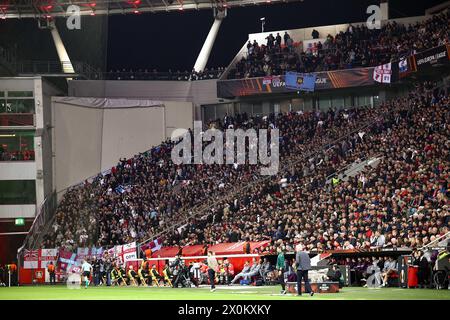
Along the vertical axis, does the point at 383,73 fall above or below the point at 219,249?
above

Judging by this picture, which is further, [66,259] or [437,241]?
[66,259]

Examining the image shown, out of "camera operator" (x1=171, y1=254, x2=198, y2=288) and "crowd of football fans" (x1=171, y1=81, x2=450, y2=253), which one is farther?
"camera operator" (x1=171, y1=254, x2=198, y2=288)

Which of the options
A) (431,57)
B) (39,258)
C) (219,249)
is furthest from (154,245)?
(431,57)

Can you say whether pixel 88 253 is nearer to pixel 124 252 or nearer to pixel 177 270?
pixel 124 252

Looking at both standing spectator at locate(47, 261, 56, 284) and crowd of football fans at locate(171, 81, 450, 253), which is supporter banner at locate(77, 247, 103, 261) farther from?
crowd of football fans at locate(171, 81, 450, 253)

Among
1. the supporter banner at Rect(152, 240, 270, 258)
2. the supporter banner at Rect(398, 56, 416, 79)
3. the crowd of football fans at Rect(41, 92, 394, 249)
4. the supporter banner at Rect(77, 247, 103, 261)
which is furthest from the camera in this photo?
the crowd of football fans at Rect(41, 92, 394, 249)

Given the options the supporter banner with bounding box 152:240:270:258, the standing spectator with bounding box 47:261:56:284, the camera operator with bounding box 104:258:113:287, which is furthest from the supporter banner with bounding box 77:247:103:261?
the supporter banner with bounding box 152:240:270:258

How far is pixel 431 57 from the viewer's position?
42.4 m

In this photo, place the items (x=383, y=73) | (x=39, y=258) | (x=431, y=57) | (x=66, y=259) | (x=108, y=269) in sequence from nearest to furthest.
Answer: (x=108, y=269) → (x=431, y=57) → (x=66, y=259) → (x=39, y=258) → (x=383, y=73)

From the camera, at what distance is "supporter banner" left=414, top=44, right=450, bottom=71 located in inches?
1630

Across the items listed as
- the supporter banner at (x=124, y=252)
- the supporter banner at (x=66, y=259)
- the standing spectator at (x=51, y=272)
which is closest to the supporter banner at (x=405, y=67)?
the supporter banner at (x=124, y=252)

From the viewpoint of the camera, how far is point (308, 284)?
24.4m
